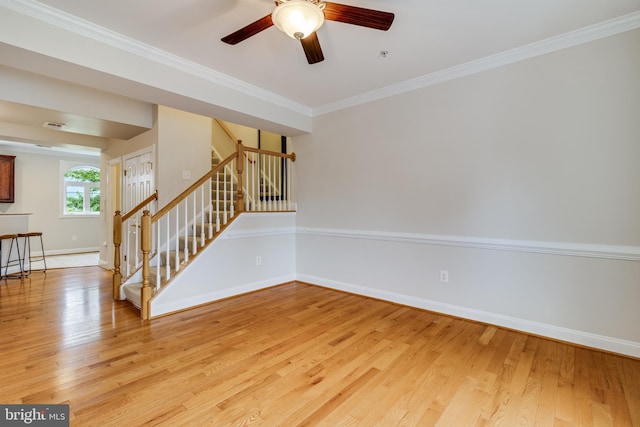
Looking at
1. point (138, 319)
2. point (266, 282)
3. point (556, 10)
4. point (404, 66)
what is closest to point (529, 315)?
point (556, 10)

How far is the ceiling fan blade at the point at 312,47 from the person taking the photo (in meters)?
2.02

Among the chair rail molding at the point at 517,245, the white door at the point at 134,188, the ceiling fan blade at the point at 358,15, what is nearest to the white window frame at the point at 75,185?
the white door at the point at 134,188

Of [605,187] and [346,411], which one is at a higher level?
[605,187]

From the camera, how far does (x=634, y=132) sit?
2.27 m

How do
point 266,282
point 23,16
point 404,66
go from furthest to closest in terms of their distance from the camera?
point 266,282 < point 404,66 < point 23,16

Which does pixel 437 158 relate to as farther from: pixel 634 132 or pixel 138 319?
pixel 138 319

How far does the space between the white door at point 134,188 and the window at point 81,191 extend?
12.4 ft

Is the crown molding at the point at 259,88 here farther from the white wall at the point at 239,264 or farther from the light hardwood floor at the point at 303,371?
the light hardwood floor at the point at 303,371

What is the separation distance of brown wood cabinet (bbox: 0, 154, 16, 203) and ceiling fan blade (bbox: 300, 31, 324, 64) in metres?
8.19

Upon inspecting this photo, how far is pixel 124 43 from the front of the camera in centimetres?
251

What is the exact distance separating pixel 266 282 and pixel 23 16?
11.5ft

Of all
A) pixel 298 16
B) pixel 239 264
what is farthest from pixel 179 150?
pixel 298 16

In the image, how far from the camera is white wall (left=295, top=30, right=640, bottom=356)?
235 cm

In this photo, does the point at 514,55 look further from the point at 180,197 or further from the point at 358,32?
the point at 180,197
